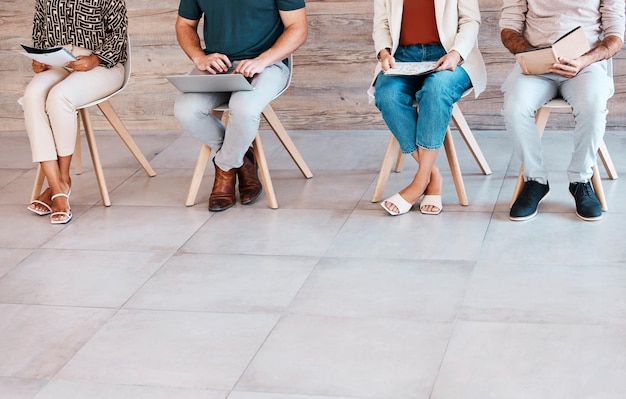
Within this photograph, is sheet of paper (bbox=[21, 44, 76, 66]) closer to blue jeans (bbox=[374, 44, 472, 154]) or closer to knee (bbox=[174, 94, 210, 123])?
knee (bbox=[174, 94, 210, 123])

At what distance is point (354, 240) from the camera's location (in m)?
3.33

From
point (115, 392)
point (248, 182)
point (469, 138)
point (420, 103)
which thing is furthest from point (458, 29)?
point (115, 392)

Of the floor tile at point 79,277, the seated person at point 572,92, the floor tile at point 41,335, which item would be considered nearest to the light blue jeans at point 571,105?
the seated person at point 572,92

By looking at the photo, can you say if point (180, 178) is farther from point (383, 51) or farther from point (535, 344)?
point (535, 344)

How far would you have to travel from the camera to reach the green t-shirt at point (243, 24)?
371cm

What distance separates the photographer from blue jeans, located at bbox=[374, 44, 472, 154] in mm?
3457

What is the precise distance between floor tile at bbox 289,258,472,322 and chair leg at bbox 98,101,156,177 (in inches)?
53.6

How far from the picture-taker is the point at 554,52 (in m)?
3.30

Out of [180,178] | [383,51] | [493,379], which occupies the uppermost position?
[383,51]

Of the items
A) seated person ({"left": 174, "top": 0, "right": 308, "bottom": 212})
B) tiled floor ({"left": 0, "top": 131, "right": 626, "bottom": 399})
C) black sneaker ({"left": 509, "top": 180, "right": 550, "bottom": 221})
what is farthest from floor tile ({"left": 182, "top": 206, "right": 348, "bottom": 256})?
black sneaker ({"left": 509, "top": 180, "right": 550, "bottom": 221})

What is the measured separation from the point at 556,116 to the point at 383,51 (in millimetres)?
1246

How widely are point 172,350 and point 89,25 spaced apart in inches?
71.7

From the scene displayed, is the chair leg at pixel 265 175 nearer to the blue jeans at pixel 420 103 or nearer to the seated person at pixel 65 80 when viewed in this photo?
the blue jeans at pixel 420 103

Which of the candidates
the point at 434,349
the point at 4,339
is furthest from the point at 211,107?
the point at 434,349
